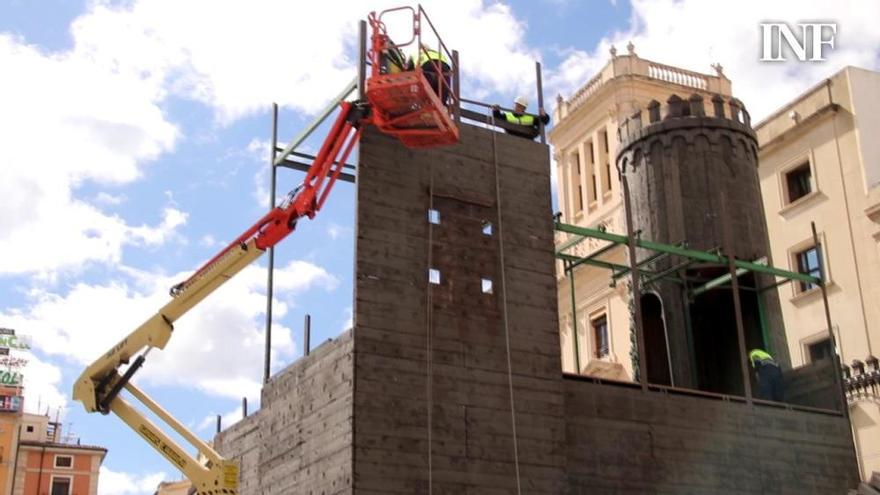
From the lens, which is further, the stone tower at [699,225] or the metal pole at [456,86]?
the stone tower at [699,225]

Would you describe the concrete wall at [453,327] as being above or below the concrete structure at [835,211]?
below

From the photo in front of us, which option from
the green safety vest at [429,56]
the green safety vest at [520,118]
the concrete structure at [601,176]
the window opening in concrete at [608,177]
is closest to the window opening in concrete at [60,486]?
the concrete structure at [601,176]

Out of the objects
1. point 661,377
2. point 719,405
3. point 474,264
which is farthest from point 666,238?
point 474,264

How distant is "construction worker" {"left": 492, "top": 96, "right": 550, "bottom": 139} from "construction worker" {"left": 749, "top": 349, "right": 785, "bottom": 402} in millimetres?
8314

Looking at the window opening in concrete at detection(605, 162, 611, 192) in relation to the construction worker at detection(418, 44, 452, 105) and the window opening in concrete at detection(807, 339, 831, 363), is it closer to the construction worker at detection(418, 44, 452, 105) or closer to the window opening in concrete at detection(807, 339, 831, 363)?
the window opening in concrete at detection(807, 339, 831, 363)

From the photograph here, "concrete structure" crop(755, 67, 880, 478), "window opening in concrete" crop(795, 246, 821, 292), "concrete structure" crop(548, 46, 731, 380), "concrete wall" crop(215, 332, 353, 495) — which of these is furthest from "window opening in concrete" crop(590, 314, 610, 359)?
"concrete wall" crop(215, 332, 353, 495)

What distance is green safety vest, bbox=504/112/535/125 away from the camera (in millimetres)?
24297

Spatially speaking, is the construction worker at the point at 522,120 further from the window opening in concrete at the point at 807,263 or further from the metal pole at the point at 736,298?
the window opening in concrete at the point at 807,263

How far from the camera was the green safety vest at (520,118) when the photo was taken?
24.3 m

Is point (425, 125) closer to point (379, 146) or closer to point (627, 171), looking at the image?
point (379, 146)

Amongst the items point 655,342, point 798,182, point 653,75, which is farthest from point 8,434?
point 655,342

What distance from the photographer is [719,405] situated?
2430cm

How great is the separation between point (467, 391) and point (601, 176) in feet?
92.2

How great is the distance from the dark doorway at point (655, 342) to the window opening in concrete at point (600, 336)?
15606mm
